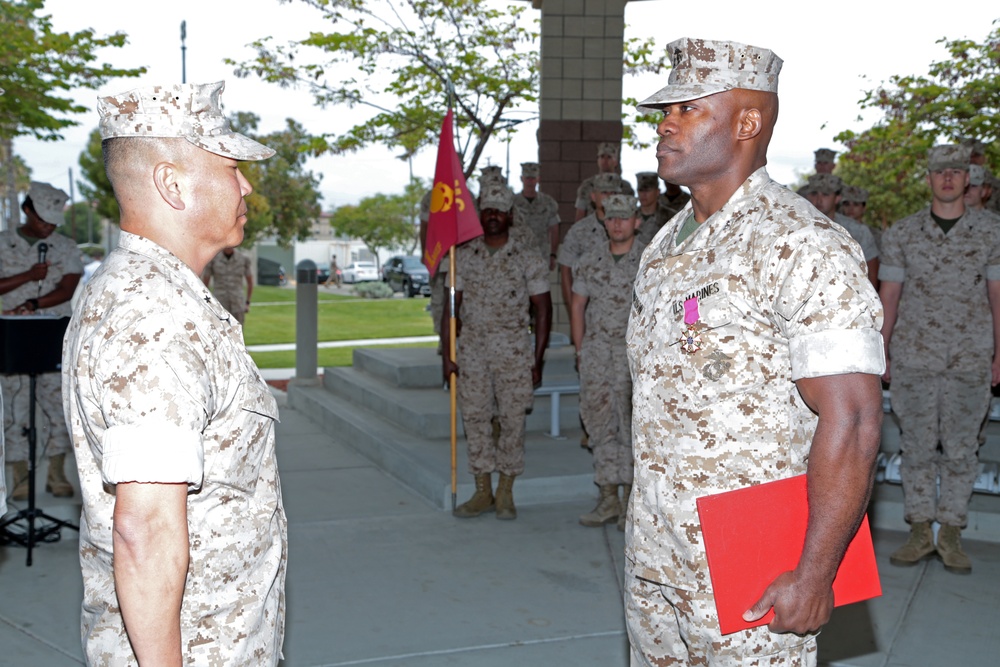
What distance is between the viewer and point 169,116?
77.7 inches

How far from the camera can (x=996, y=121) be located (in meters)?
12.5

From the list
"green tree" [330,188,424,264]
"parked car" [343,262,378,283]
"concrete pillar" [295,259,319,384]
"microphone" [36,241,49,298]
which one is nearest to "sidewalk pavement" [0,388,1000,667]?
"microphone" [36,241,49,298]

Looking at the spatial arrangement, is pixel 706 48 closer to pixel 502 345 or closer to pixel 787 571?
pixel 787 571

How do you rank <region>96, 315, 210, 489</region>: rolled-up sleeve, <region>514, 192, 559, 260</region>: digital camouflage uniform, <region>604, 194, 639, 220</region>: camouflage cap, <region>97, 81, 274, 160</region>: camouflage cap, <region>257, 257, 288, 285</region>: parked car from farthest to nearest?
1. <region>257, 257, 288, 285</region>: parked car
2. <region>514, 192, 559, 260</region>: digital camouflage uniform
3. <region>604, 194, 639, 220</region>: camouflage cap
4. <region>97, 81, 274, 160</region>: camouflage cap
5. <region>96, 315, 210, 489</region>: rolled-up sleeve

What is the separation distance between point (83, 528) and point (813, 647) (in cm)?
163

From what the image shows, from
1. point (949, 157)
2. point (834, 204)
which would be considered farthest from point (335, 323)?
point (949, 157)

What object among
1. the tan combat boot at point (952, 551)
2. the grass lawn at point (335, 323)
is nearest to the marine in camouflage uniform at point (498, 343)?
the tan combat boot at point (952, 551)

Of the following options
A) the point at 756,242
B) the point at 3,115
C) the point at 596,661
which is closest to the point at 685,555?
the point at 756,242

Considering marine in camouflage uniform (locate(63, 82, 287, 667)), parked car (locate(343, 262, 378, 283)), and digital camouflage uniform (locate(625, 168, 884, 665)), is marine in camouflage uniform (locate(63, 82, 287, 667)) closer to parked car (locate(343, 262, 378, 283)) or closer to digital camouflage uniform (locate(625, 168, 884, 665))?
digital camouflage uniform (locate(625, 168, 884, 665))

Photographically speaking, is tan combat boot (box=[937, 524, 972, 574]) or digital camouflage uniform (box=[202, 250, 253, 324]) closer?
tan combat boot (box=[937, 524, 972, 574])

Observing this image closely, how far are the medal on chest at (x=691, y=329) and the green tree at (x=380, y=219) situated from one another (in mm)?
51707

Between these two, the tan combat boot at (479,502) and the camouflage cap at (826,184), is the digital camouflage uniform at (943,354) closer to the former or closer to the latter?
the camouflage cap at (826,184)

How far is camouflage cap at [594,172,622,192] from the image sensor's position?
8.14 m

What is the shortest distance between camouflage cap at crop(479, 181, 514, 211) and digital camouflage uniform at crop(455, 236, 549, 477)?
0.28 metres
